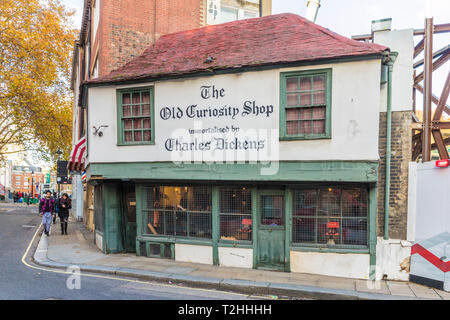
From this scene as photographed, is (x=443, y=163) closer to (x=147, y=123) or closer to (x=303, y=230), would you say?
(x=303, y=230)

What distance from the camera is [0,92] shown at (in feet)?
84.4

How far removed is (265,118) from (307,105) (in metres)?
1.11

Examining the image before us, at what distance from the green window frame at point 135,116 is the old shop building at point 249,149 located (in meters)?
0.03

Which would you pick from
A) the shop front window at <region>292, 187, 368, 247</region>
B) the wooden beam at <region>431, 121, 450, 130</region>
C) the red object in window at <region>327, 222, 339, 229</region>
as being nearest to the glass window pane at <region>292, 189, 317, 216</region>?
the shop front window at <region>292, 187, 368, 247</region>

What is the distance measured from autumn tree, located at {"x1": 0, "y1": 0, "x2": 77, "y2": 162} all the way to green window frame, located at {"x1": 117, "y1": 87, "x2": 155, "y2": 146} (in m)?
18.0

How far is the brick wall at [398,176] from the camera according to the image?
8.46 m

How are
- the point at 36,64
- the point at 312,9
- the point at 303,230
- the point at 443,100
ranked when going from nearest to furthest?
the point at 303,230 → the point at 443,100 → the point at 312,9 → the point at 36,64

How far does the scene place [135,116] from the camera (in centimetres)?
1016

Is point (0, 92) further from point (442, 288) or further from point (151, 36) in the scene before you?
point (442, 288)

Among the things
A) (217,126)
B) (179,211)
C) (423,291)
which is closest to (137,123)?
(217,126)

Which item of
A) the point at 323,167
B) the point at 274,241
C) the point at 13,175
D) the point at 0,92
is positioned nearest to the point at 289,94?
the point at 323,167

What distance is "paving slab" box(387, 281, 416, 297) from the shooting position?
7.21m
